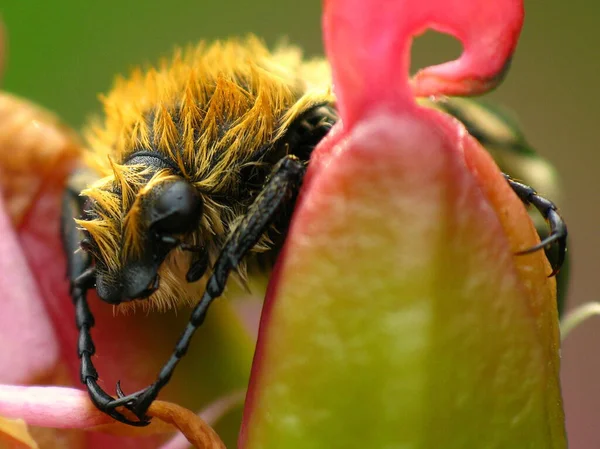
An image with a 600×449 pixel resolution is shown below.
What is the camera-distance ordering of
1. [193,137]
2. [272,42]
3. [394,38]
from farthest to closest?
[272,42] → [193,137] → [394,38]

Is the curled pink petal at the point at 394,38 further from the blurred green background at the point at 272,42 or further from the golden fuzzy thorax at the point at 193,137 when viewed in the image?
the blurred green background at the point at 272,42

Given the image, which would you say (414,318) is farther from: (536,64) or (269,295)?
(536,64)

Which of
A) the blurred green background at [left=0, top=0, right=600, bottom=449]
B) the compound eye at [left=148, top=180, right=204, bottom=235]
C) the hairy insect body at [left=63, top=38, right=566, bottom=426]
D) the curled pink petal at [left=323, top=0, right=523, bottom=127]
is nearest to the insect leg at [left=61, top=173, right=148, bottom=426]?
the hairy insect body at [left=63, top=38, right=566, bottom=426]

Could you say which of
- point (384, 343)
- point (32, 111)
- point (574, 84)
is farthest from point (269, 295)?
point (574, 84)

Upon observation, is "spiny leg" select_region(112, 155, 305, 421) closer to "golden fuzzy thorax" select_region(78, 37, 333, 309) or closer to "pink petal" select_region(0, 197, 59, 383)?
"golden fuzzy thorax" select_region(78, 37, 333, 309)

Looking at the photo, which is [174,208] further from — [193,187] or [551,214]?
[551,214]

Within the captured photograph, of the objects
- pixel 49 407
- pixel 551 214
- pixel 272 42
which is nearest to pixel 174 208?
pixel 49 407
